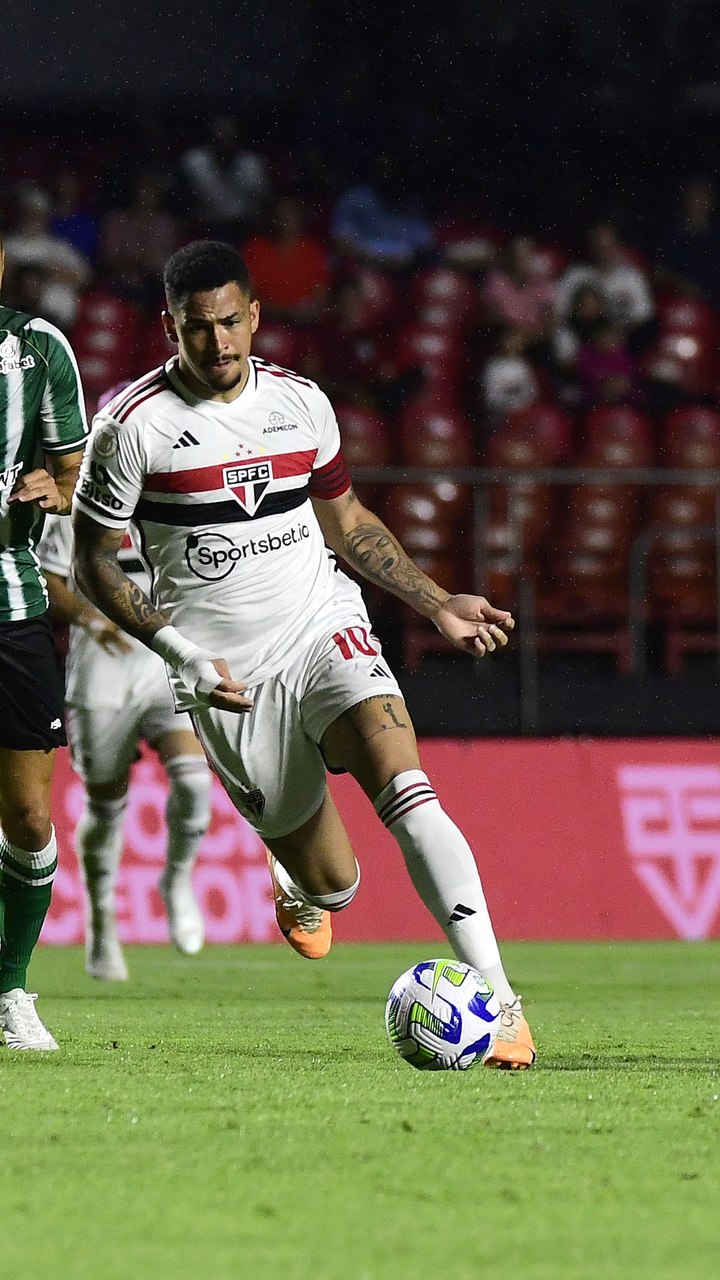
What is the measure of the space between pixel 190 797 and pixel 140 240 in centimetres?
722

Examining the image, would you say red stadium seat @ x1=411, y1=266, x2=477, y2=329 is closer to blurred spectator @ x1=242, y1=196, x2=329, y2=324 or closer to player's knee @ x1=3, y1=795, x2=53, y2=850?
blurred spectator @ x1=242, y1=196, x2=329, y2=324

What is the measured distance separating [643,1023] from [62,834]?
503 cm

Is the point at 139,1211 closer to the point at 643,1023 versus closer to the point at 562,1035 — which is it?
the point at 562,1035

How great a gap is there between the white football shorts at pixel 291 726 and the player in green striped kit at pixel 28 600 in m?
0.48

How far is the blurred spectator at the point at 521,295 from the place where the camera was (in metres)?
14.3

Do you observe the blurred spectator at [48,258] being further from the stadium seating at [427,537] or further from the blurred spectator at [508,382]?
the stadium seating at [427,537]

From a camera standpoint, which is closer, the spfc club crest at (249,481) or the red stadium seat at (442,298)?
the spfc club crest at (249,481)

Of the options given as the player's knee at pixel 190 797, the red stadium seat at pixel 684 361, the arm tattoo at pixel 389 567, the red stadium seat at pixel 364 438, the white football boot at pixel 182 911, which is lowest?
the white football boot at pixel 182 911

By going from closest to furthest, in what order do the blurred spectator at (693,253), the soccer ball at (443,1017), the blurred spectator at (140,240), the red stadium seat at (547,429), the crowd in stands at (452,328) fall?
the soccer ball at (443,1017) < the crowd in stands at (452,328) < the red stadium seat at (547,429) < the blurred spectator at (140,240) < the blurred spectator at (693,253)

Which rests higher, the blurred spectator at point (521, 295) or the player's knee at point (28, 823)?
the blurred spectator at point (521, 295)

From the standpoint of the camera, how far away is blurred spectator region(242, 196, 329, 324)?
564 inches

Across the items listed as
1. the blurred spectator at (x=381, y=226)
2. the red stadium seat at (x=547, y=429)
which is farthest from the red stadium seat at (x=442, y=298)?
the red stadium seat at (x=547, y=429)

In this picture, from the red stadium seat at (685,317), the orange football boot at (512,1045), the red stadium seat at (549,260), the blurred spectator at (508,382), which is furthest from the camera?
the red stadium seat at (549,260)

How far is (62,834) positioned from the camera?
1077 cm
